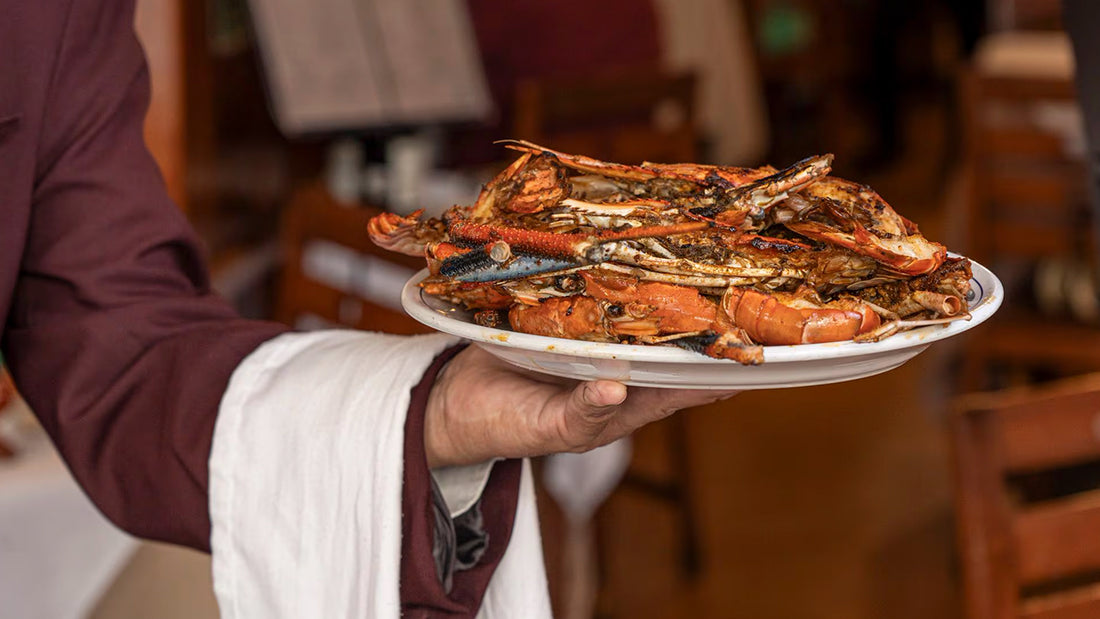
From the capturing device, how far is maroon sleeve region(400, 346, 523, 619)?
0.82m

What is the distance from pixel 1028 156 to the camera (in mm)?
2656

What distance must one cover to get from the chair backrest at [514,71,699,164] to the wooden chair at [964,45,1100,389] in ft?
2.32

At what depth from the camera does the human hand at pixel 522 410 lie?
2.30ft

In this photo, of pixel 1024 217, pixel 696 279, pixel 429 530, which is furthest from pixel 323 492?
pixel 1024 217

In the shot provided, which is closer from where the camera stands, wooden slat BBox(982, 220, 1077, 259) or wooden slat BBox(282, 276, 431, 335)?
wooden slat BBox(282, 276, 431, 335)

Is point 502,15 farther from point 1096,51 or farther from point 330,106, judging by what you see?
point 1096,51

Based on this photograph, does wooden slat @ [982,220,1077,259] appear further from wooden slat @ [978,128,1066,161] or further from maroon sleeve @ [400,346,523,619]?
maroon sleeve @ [400,346,523,619]

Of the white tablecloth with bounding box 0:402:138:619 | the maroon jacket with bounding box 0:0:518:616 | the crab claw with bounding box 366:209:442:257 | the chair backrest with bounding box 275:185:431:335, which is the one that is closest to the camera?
the crab claw with bounding box 366:209:442:257

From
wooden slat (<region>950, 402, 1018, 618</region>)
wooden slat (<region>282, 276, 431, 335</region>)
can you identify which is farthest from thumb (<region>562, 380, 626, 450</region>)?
wooden slat (<region>282, 276, 431, 335</region>)

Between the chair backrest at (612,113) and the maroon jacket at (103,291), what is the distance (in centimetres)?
133

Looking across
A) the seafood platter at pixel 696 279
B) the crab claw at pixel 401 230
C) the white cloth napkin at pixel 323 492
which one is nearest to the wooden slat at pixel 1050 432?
the seafood platter at pixel 696 279

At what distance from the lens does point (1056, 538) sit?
1.14 metres

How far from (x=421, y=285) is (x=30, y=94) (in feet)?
1.39

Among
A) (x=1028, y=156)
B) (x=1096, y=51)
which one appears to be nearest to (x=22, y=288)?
(x=1096, y=51)
